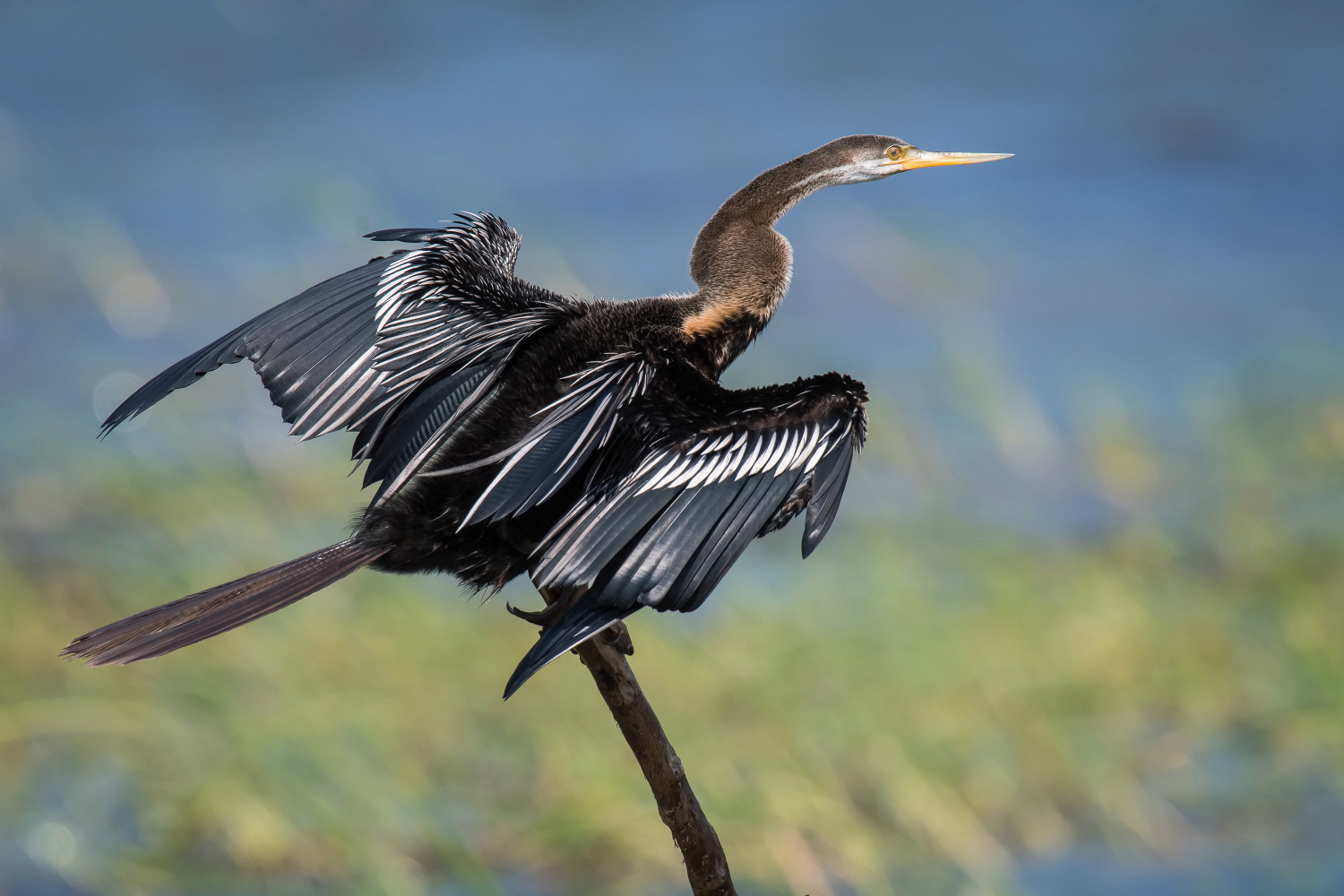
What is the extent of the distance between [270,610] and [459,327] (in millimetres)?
537

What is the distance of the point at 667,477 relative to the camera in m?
1.55

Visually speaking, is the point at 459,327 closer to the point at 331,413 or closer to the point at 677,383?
the point at 331,413

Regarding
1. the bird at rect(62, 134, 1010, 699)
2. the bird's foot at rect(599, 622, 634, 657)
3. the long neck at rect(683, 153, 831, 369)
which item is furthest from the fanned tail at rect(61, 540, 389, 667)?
the long neck at rect(683, 153, 831, 369)

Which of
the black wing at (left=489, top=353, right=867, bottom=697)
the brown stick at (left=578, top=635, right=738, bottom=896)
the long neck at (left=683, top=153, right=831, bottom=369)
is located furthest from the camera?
the long neck at (left=683, top=153, right=831, bottom=369)

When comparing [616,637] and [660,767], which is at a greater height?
[616,637]

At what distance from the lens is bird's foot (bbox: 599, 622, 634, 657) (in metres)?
1.75

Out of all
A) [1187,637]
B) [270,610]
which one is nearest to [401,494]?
[270,610]

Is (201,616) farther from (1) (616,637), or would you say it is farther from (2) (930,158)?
(2) (930,158)

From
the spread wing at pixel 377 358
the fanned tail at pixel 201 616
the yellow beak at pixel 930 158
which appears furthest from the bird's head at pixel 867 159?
the fanned tail at pixel 201 616

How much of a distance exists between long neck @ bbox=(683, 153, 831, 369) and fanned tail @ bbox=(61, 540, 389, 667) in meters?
0.65

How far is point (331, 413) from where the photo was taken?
1786 mm

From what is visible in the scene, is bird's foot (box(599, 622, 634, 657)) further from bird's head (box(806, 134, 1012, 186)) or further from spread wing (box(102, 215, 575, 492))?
bird's head (box(806, 134, 1012, 186))

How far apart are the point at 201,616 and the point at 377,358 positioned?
0.47 meters

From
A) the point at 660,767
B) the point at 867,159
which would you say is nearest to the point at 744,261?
the point at 867,159
